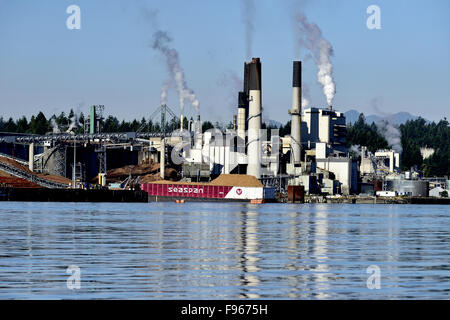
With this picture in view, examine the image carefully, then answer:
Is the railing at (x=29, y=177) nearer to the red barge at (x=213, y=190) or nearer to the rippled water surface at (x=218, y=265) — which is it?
the red barge at (x=213, y=190)

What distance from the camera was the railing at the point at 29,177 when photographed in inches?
7510

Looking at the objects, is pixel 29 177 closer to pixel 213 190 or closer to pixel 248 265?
pixel 213 190

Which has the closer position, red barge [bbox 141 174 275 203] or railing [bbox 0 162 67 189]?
railing [bbox 0 162 67 189]

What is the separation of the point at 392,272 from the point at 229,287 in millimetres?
8666

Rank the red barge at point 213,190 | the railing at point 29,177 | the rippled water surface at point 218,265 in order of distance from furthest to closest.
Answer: the red barge at point 213,190
the railing at point 29,177
the rippled water surface at point 218,265

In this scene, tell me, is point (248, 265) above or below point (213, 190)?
below

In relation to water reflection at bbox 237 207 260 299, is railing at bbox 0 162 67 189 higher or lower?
higher

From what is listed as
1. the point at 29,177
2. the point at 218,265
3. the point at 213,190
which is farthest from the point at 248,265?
the point at 29,177

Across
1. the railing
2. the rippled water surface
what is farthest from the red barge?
the rippled water surface

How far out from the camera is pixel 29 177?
191m

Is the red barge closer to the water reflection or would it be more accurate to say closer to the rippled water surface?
the rippled water surface

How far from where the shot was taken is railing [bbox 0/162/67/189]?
191 m

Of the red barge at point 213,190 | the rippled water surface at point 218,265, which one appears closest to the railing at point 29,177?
the red barge at point 213,190
